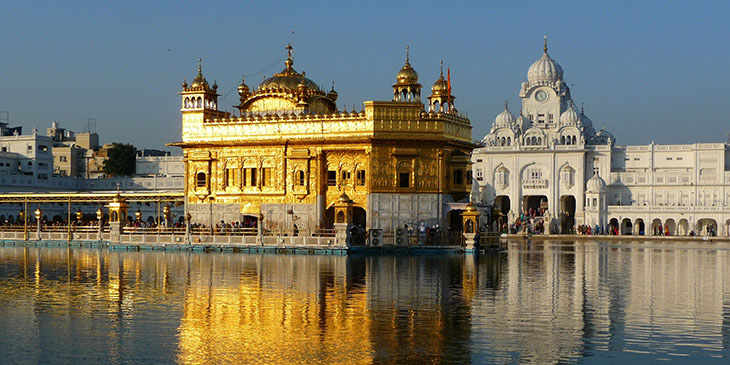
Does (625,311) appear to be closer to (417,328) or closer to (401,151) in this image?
(417,328)

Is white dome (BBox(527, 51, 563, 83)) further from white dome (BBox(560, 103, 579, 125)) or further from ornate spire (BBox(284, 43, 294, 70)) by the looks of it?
ornate spire (BBox(284, 43, 294, 70))

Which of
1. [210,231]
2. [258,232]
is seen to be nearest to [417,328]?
[258,232]

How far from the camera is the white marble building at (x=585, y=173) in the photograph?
83.8 m

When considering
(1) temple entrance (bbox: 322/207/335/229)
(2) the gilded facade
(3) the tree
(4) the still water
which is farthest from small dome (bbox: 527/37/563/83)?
(4) the still water

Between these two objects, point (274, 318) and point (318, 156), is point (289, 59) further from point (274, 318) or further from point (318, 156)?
point (274, 318)

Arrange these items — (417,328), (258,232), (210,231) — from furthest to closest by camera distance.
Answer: (210,231)
(258,232)
(417,328)

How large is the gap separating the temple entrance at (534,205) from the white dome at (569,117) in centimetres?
790

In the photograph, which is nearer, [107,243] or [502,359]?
[502,359]

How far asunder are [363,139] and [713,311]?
25247mm

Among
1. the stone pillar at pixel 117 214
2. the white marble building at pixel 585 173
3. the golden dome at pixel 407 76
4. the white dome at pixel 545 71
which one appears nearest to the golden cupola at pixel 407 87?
the golden dome at pixel 407 76

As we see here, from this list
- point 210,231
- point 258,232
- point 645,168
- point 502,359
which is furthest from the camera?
point 645,168

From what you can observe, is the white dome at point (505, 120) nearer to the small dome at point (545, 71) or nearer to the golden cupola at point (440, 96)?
the small dome at point (545, 71)

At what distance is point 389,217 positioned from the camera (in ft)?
138

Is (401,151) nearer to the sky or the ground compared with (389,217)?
nearer to the sky
